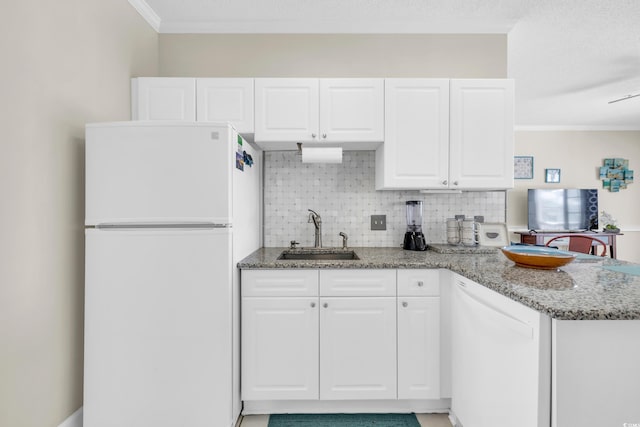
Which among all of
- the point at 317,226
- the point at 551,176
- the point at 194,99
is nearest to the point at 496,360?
the point at 317,226

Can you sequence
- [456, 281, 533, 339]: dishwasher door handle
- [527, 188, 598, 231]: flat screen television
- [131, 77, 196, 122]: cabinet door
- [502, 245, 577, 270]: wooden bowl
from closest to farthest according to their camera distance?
[456, 281, 533, 339]: dishwasher door handle → [502, 245, 577, 270]: wooden bowl → [131, 77, 196, 122]: cabinet door → [527, 188, 598, 231]: flat screen television

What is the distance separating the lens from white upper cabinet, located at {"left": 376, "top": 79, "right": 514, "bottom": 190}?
2250 millimetres

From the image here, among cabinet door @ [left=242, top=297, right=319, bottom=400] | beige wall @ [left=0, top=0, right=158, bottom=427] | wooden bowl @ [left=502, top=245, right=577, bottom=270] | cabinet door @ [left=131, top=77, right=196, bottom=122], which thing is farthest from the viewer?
Result: cabinet door @ [left=131, top=77, right=196, bottom=122]

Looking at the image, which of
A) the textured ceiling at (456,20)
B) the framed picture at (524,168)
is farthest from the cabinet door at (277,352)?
the framed picture at (524,168)

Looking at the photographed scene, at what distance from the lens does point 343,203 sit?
2633mm

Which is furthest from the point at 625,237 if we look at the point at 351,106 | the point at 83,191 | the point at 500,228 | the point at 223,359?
the point at 83,191

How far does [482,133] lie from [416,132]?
1.50 feet

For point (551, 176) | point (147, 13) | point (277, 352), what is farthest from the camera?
point (551, 176)

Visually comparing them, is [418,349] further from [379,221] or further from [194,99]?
[194,99]

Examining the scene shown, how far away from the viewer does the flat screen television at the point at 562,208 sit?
18.6ft

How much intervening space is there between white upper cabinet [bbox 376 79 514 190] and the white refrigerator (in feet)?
4.07

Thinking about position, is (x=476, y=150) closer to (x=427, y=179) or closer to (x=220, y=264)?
(x=427, y=179)

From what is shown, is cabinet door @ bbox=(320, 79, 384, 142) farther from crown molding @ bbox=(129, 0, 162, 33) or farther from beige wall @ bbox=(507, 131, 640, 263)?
beige wall @ bbox=(507, 131, 640, 263)

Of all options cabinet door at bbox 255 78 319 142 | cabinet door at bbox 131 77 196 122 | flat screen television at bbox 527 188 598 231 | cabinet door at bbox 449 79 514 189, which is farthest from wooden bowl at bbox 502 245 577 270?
flat screen television at bbox 527 188 598 231
